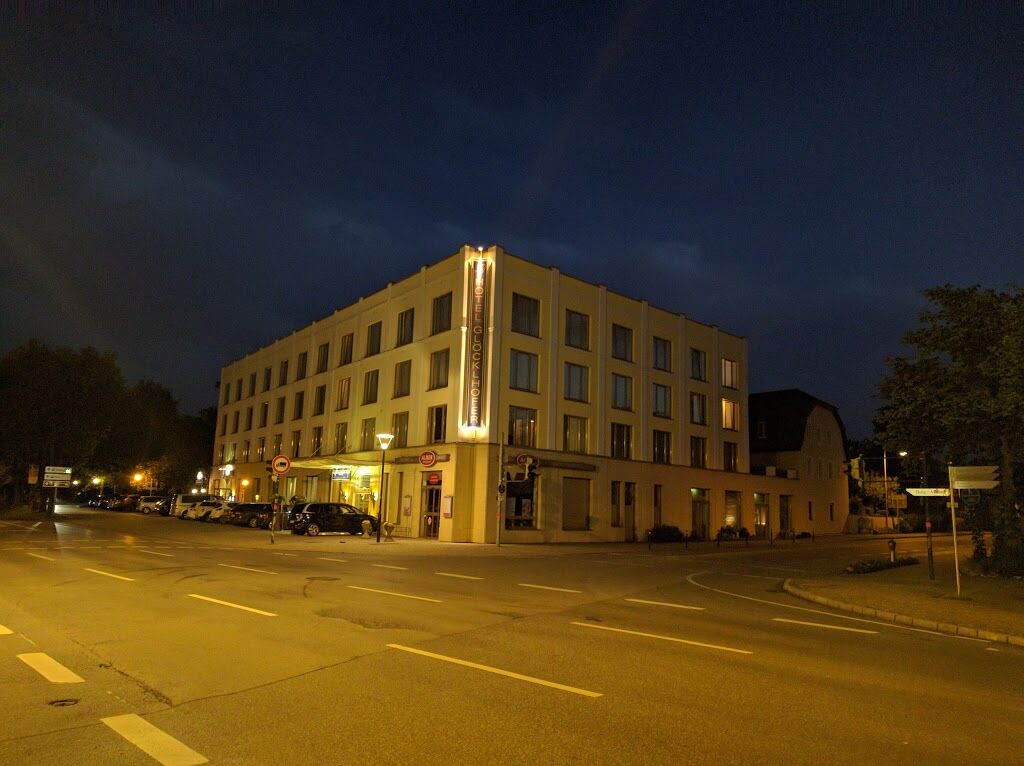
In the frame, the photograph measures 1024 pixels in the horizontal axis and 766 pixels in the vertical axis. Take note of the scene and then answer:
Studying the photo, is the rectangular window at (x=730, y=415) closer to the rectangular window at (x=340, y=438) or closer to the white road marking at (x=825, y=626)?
A: the rectangular window at (x=340, y=438)

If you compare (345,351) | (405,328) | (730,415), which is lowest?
(730,415)

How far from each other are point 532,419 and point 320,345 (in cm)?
2107

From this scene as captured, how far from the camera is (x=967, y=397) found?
19.6 meters

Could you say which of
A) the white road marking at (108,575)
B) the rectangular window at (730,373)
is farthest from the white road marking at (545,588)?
the rectangular window at (730,373)

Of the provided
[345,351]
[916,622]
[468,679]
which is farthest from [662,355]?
[468,679]

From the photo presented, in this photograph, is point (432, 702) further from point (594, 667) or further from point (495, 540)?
point (495, 540)

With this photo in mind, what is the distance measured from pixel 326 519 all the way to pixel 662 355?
74.8 ft

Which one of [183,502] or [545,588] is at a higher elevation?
[183,502]

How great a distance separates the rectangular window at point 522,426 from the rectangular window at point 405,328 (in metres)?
7.97

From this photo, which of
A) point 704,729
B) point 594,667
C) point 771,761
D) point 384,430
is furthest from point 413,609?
point 384,430

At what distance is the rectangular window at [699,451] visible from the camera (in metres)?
47.0

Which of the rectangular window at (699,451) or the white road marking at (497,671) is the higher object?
the rectangular window at (699,451)

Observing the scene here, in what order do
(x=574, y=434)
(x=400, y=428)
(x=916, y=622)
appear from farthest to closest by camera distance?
(x=400, y=428) < (x=574, y=434) < (x=916, y=622)

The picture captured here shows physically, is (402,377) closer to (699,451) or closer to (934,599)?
(699,451)
